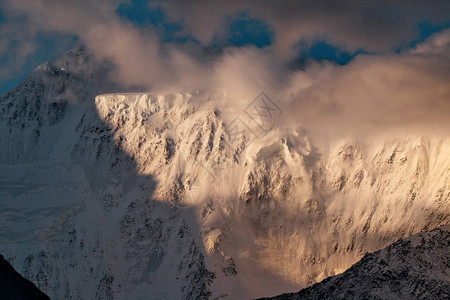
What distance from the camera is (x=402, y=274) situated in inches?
6934

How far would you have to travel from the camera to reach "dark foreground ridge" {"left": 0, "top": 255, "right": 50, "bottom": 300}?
71.3 metres

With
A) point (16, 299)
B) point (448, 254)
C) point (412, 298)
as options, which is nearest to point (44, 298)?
point (16, 299)

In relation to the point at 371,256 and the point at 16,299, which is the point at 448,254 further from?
the point at 16,299

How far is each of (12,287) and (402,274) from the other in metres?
116

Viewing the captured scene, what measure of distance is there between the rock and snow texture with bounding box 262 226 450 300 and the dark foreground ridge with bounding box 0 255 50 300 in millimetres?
109794

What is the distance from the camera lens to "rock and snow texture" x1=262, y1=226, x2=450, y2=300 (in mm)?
→ 171500

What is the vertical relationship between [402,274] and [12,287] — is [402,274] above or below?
above

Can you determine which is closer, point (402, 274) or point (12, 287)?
point (12, 287)

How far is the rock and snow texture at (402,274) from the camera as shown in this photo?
17150cm

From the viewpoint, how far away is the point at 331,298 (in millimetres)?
182875

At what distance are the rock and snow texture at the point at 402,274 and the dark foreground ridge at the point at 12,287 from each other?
10979 cm

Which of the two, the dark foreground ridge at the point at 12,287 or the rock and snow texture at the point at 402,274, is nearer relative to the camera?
the dark foreground ridge at the point at 12,287

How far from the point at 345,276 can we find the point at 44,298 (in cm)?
12214

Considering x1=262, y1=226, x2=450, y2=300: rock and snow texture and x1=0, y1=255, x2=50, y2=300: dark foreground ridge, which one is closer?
x1=0, y1=255, x2=50, y2=300: dark foreground ridge
